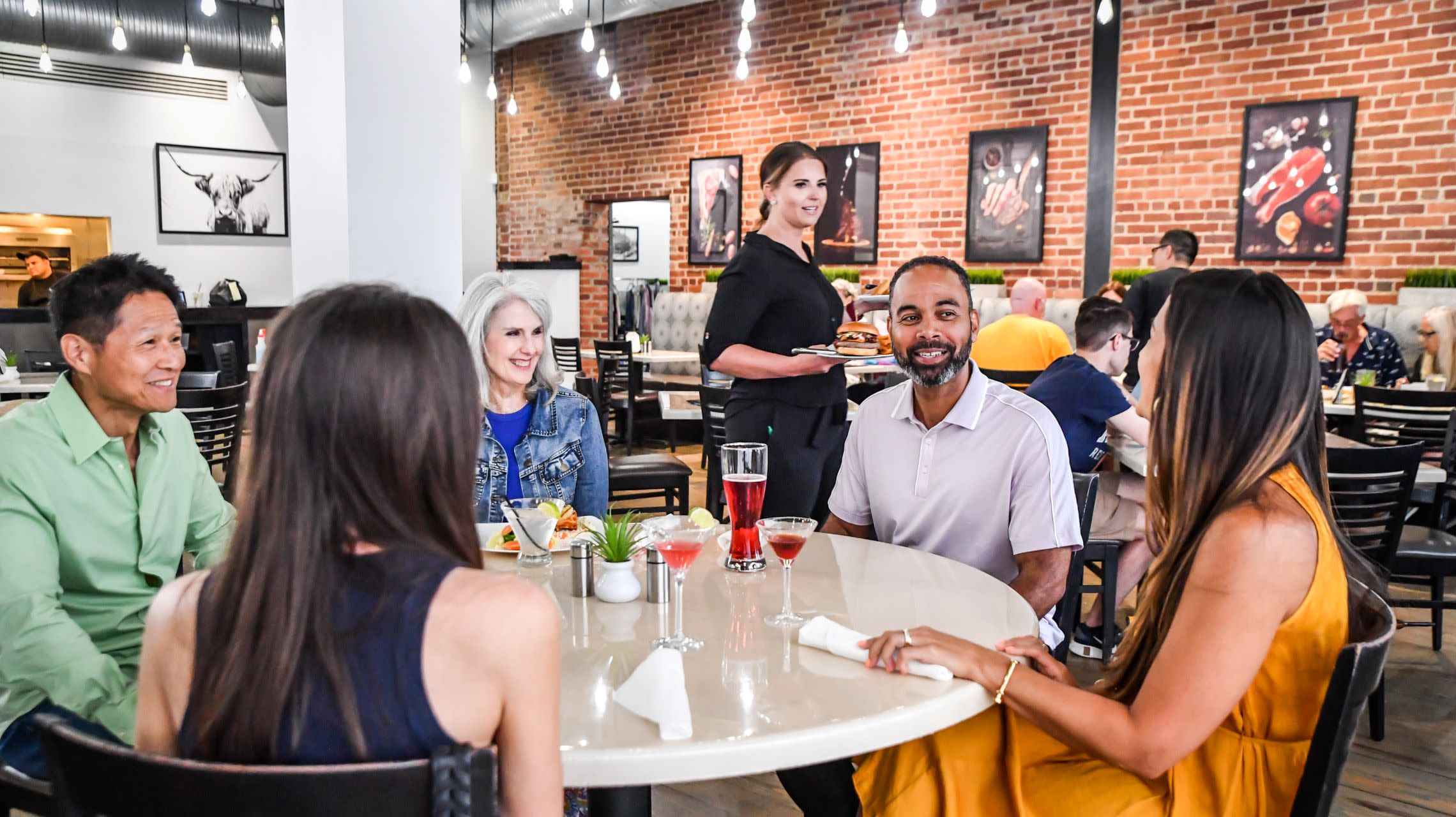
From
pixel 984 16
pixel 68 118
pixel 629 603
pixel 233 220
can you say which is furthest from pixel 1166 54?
pixel 68 118

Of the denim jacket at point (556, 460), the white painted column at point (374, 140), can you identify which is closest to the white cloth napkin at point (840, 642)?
the denim jacket at point (556, 460)

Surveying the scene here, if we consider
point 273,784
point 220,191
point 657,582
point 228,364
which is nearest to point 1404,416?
point 657,582

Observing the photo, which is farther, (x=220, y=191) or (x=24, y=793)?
(x=220, y=191)

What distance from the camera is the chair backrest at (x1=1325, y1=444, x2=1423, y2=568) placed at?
3.12m

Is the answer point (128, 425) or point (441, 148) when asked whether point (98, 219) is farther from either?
point (128, 425)

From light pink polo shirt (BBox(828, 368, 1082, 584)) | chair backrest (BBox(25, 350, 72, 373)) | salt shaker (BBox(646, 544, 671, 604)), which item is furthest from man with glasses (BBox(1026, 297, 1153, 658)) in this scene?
chair backrest (BBox(25, 350, 72, 373))

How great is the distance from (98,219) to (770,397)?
34.0ft

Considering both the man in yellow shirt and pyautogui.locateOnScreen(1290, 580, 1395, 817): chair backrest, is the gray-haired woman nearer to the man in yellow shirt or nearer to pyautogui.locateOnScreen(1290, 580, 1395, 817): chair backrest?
pyautogui.locateOnScreen(1290, 580, 1395, 817): chair backrest

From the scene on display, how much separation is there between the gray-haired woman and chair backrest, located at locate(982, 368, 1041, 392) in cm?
262

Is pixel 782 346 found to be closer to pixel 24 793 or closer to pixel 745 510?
pixel 745 510

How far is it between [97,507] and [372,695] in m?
1.17

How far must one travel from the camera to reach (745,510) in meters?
1.86

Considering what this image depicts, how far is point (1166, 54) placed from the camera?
7629 millimetres

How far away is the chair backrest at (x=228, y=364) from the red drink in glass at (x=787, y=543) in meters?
7.20
